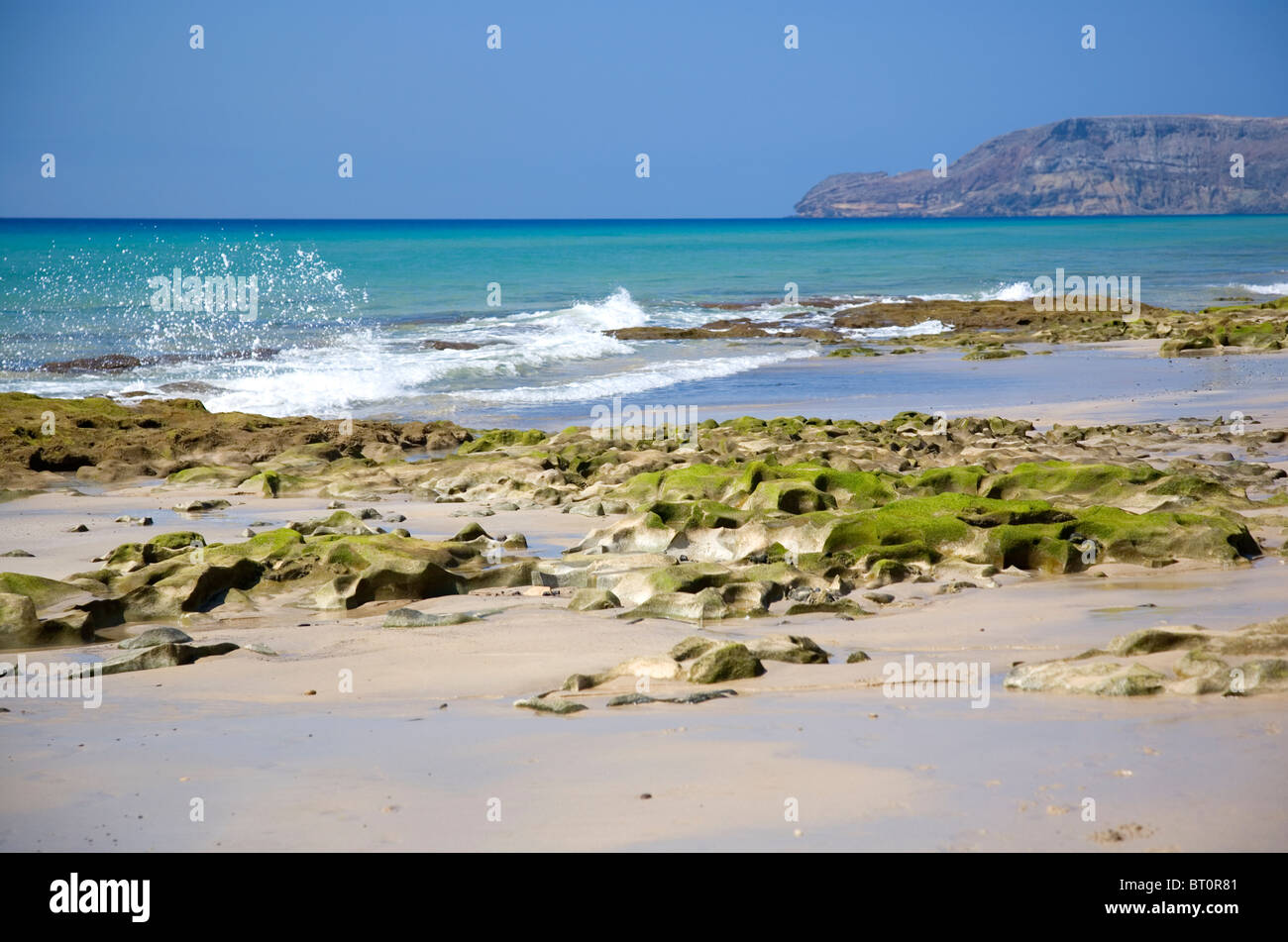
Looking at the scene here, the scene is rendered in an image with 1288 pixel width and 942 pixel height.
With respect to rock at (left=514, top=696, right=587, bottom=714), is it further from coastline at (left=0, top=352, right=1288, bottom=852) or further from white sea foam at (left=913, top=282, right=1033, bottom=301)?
white sea foam at (left=913, top=282, right=1033, bottom=301)

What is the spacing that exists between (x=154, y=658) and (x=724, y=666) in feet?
8.83

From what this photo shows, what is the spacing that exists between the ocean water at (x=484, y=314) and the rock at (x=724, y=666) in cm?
1243

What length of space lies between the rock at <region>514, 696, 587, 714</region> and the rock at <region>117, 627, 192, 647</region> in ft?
6.48

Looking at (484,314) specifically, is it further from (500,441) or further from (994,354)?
(500,441)

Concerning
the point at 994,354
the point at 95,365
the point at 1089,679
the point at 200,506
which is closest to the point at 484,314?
the point at 95,365

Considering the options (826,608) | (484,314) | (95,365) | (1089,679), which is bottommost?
(826,608)

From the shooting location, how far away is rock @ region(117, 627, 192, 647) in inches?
230

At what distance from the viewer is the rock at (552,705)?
4750 mm

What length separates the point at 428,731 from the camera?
4.58 m

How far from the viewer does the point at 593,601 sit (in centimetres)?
654
